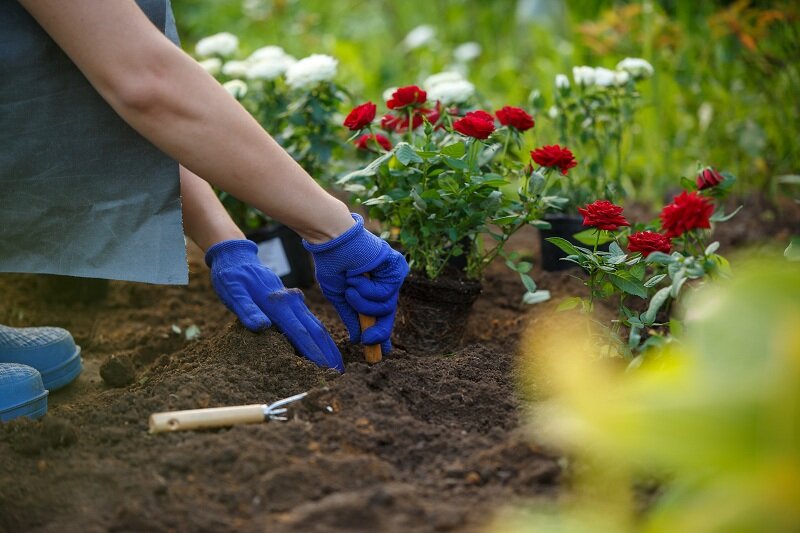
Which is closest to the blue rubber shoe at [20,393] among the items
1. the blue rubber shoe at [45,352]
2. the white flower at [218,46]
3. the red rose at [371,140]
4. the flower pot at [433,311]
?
the blue rubber shoe at [45,352]

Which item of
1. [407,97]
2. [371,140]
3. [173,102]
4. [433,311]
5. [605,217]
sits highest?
[173,102]

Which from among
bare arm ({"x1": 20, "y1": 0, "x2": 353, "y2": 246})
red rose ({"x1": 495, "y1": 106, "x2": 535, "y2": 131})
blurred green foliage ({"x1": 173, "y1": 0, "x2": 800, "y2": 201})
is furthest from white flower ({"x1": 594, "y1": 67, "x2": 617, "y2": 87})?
bare arm ({"x1": 20, "y1": 0, "x2": 353, "y2": 246})

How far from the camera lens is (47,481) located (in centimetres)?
141

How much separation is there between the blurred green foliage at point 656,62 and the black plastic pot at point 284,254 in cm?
78

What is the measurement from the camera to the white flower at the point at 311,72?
8.00 feet

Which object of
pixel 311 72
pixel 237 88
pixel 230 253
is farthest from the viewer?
pixel 237 88

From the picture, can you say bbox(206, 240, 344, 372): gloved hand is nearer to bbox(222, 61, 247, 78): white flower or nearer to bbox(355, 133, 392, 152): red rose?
Answer: bbox(355, 133, 392, 152): red rose

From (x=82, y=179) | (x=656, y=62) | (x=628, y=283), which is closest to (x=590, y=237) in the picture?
(x=628, y=283)

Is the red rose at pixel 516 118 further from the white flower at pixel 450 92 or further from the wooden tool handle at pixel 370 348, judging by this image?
the wooden tool handle at pixel 370 348

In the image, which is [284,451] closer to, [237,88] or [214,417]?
[214,417]

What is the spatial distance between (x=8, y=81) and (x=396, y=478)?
→ 114 centimetres

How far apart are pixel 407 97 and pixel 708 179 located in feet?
2.36

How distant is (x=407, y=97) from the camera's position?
2.12 m

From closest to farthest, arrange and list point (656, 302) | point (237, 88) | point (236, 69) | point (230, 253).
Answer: point (656, 302)
point (230, 253)
point (237, 88)
point (236, 69)
